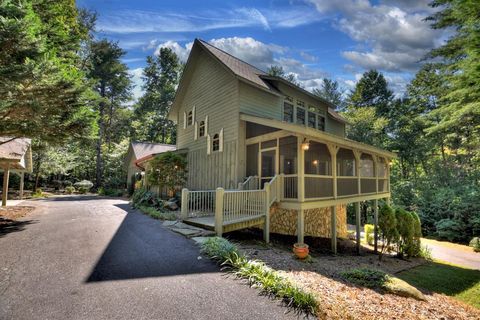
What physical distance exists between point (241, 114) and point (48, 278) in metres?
8.57

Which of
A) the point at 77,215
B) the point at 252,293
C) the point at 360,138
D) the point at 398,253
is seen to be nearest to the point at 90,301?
the point at 252,293

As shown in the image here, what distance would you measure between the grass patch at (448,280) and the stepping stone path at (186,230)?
6466mm

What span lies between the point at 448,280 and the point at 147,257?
9662mm

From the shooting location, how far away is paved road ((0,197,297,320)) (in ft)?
11.2

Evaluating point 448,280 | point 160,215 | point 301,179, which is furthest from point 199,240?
point 448,280

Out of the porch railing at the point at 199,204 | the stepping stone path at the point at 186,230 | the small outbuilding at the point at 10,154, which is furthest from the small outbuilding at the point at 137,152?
the stepping stone path at the point at 186,230

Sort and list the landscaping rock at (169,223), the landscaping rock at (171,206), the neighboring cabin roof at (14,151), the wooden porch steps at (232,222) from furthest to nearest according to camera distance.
A: 1. the neighboring cabin roof at (14,151)
2. the landscaping rock at (171,206)
3. the landscaping rock at (169,223)
4. the wooden porch steps at (232,222)

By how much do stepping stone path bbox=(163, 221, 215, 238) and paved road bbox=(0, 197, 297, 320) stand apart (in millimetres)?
363

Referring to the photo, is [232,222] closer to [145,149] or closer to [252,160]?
[252,160]

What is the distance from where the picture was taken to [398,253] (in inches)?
423

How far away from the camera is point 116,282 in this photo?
420 centimetres

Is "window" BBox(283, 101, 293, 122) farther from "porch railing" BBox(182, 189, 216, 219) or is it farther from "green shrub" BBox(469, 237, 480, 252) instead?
"green shrub" BBox(469, 237, 480, 252)

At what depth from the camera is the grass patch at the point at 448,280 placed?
721 cm

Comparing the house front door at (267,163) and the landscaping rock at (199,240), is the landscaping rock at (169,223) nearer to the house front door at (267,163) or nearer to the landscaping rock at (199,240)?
the landscaping rock at (199,240)
